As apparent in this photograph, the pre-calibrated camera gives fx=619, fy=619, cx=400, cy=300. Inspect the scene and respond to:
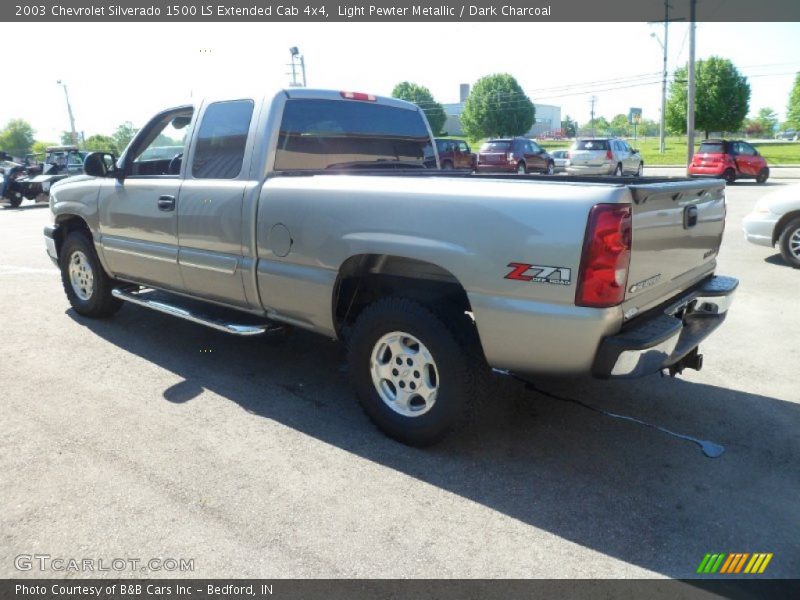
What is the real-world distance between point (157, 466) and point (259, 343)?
216 centimetres

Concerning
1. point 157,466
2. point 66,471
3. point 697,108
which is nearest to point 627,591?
point 157,466

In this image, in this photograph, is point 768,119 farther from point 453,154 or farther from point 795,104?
point 453,154

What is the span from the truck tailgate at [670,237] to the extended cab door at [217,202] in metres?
2.39

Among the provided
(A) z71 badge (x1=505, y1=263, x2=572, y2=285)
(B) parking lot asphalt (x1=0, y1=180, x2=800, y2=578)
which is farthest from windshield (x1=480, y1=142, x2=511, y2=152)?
(A) z71 badge (x1=505, y1=263, x2=572, y2=285)

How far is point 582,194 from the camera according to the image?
2.77 m

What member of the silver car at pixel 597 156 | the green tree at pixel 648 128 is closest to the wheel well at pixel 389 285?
the silver car at pixel 597 156

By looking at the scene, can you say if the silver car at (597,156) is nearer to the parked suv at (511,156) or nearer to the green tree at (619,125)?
the parked suv at (511,156)

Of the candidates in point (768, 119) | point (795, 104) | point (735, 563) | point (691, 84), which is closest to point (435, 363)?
point (735, 563)

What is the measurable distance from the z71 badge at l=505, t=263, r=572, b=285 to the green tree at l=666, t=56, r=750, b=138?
56.6 metres

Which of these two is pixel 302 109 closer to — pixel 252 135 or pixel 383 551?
pixel 252 135

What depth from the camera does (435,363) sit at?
130 inches

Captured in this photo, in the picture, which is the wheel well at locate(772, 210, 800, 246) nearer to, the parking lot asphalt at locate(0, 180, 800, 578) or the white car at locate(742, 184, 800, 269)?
the white car at locate(742, 184, 800, 269)

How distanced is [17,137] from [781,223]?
161m

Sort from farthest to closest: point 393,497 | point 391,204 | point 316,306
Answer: point 316,306
point 391,204
point 393,497
